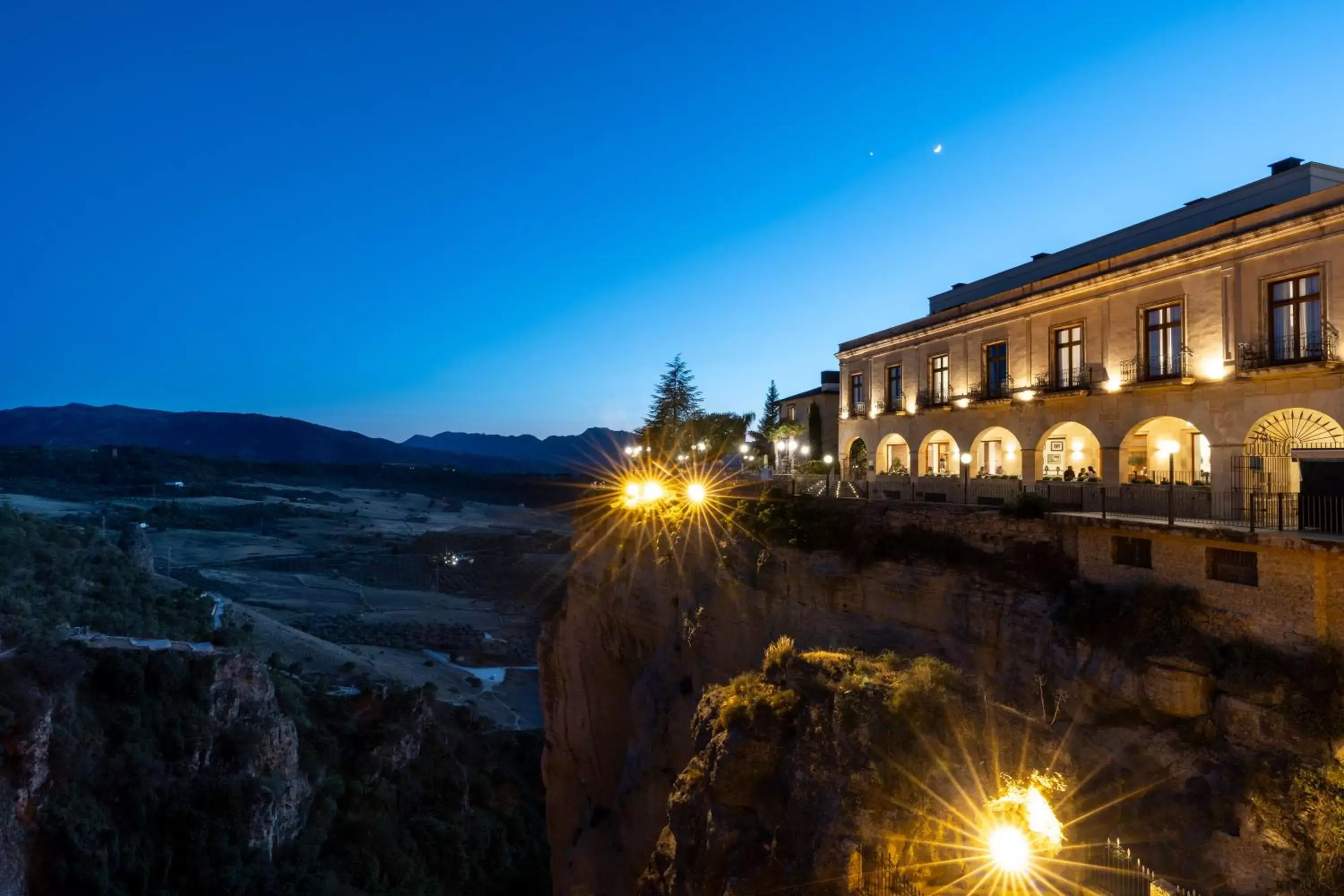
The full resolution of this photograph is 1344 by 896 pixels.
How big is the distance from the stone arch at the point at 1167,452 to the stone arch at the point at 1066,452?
117cm

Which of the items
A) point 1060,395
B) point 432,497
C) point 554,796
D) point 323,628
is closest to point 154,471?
point 432,497

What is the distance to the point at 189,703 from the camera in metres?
27.1

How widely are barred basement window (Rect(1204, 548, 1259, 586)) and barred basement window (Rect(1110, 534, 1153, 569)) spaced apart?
1.04 metres

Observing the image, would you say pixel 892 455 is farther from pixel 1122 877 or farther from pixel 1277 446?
pixel 1122 877

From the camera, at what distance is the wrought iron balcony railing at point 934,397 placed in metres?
26.2

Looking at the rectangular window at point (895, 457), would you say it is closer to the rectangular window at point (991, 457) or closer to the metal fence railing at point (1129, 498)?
the rectangular window at point (991, 457)

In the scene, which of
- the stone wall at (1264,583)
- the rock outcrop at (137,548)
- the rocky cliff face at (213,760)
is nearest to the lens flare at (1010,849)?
the stone wall at (1264,583)

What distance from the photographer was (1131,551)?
46.2ft

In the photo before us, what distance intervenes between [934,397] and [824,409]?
10319mm

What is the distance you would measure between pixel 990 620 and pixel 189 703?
89.0ft

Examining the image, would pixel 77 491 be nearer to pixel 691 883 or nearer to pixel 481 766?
pixel 481 766

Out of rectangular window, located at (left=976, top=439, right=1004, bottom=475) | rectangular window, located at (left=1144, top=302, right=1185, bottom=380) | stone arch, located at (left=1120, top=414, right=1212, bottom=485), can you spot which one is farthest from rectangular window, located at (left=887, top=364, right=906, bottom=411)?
rectangular window, located at (left=1144, top=302, right=1185, bottom=380)

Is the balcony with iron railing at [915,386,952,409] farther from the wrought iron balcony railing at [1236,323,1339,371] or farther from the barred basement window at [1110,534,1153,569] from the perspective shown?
the barred basement window at [1110,534,1153,569]

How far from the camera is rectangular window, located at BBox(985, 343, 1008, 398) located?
77.5 ft
